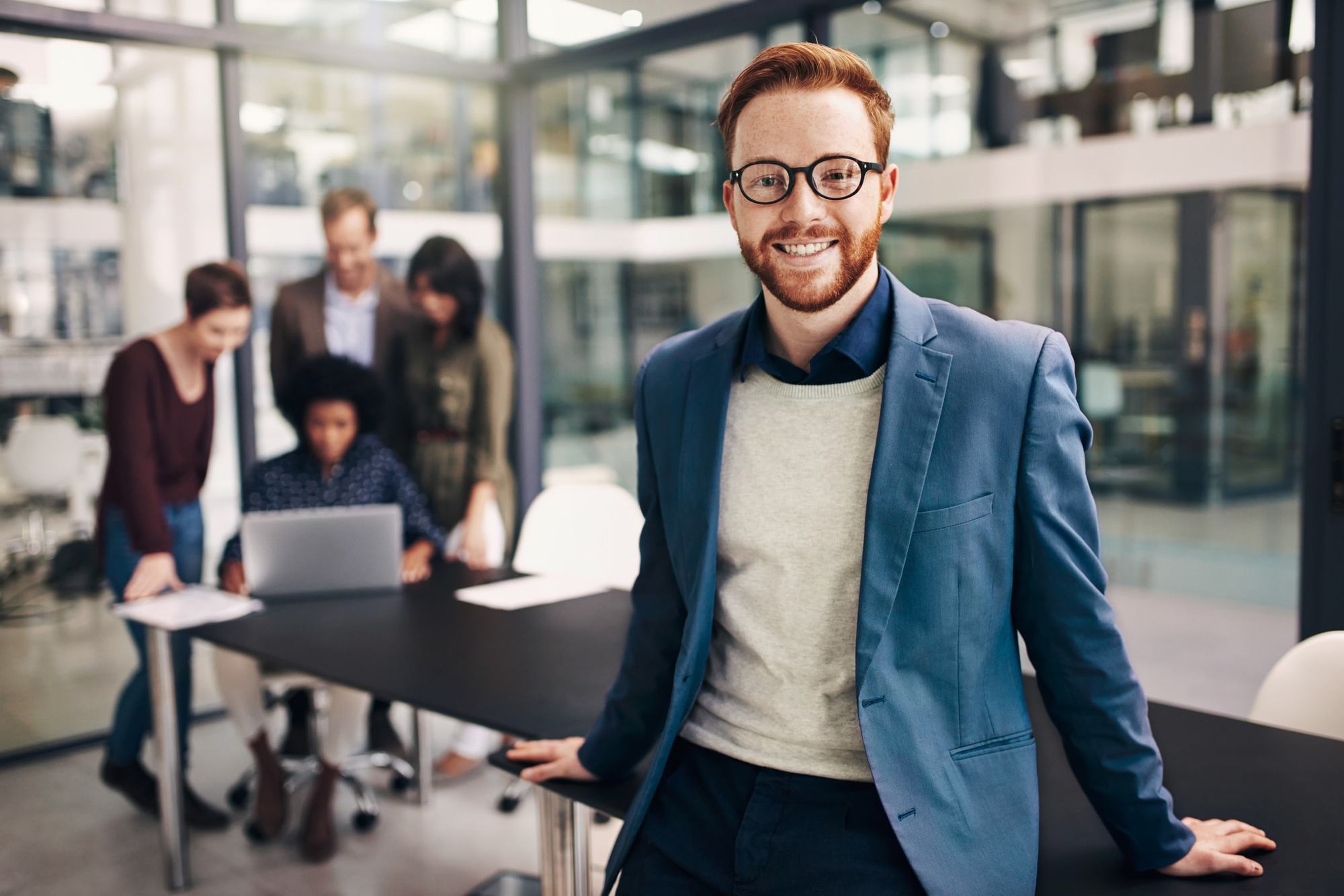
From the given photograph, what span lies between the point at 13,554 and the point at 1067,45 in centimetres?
413

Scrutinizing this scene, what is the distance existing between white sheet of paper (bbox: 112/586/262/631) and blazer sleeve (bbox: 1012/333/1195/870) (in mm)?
2212

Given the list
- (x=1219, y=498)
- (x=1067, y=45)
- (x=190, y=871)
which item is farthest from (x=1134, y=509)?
(x=190, y=871)

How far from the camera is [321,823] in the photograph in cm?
324

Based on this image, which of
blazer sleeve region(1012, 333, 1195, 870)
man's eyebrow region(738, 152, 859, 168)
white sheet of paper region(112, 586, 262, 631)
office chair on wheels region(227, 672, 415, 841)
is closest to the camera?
blazer sleeve region(1012, 333, 1195, 870)

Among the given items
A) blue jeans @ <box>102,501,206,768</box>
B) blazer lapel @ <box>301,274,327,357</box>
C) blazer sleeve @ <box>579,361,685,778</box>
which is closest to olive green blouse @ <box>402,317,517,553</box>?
blazer lapel @ <box>301,274,327,357</box>

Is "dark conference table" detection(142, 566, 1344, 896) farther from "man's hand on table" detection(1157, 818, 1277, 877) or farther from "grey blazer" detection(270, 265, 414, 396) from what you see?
"grey blazer" detection(270, 265, 414, 396)

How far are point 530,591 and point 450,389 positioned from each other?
1.70 metres

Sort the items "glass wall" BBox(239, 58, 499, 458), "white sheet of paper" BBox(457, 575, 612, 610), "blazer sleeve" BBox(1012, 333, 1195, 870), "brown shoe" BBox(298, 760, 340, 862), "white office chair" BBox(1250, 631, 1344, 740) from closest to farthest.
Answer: "blazer sleeve" BBox(1012, 333, 1195, 870), "white office chair" BBox(1250, 631, 1344, 740), "white sheet of paper" BBox(457, 575, 612, 610), "brown shoe" BBox(298, 760, 340, 862), "glass wall" BBox(239, 58, 499, 458)

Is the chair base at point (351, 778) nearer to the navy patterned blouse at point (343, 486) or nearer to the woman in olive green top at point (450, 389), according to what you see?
the navy patterned blouse at point (343, 486)

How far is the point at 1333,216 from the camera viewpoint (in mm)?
2752

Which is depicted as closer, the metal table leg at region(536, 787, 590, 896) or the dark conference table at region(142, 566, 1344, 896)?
the dark conference table at region(142, 566, 1344, 896)

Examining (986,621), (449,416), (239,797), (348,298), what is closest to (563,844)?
(986,621)

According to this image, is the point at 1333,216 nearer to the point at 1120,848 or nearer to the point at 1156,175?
the point at 1156,175

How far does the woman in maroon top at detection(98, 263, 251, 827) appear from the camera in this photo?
3607mm
